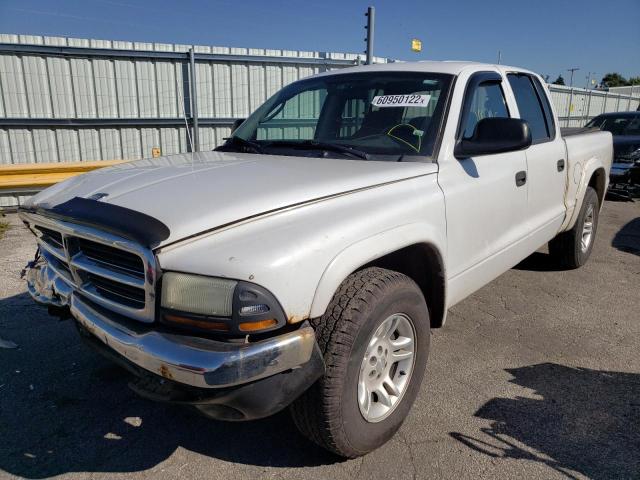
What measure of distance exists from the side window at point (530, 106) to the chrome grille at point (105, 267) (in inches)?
121

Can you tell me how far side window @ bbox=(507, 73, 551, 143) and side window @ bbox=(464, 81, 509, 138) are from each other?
28cm

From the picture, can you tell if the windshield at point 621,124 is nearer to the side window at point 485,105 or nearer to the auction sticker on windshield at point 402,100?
the side window at point 485,105

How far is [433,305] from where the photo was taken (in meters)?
2.84

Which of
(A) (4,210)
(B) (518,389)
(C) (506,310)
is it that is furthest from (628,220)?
(A) (4,210)

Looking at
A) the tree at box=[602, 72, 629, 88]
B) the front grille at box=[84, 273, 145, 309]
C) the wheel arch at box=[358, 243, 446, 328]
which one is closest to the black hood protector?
the front grille at box=[84, 273, 145, 309]

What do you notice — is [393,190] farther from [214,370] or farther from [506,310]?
[506,310]

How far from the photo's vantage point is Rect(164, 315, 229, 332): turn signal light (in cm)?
178

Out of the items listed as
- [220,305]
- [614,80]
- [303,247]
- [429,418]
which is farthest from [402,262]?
[614,80]

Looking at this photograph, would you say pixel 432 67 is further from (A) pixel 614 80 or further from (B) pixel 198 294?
(A) pixel 614 80

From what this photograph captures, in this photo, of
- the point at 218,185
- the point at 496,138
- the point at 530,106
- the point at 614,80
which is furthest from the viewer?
the point at 614,80

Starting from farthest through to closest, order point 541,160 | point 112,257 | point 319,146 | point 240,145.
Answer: point 541,160
point 240,145
point 319,146
point 112,257

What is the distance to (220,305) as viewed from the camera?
5.80 ft

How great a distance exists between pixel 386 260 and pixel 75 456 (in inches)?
71.3

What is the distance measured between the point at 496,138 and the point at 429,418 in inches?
63.3
